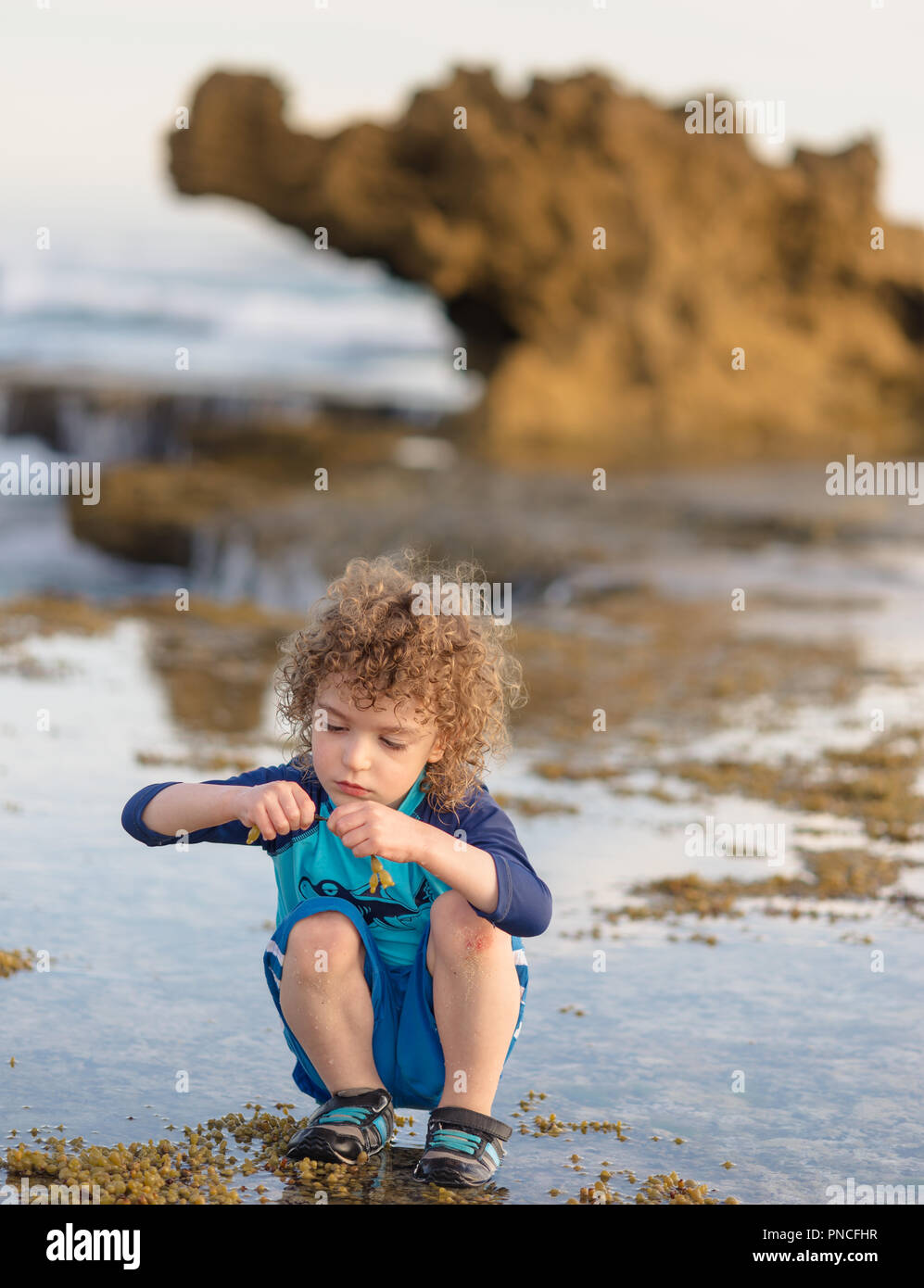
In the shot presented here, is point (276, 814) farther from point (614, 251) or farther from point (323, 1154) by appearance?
point (614, 251)

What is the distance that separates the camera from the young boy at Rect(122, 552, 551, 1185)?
3020mm

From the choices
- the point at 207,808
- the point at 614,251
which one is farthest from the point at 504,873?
the point at 614,251

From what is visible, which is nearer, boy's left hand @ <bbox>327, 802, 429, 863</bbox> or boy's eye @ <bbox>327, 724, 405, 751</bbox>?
boy's left hand @ <bbox>327, 802, 429, 863</bbox>

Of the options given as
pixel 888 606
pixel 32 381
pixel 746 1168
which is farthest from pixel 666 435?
pixel 746 1168

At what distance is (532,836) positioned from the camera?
5.91m

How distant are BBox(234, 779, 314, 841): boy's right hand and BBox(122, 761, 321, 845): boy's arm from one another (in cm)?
11

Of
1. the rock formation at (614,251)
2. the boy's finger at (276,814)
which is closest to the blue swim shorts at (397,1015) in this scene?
the boy's finger at (276,814)

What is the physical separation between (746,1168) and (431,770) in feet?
3.35

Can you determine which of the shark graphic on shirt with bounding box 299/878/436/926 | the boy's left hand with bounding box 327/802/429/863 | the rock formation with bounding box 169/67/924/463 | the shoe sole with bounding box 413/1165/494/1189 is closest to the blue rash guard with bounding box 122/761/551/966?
the shark graphic on shirt with bounding box 299/878/436/926

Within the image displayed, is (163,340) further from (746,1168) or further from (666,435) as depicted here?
(746,1168)

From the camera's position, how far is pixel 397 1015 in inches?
125

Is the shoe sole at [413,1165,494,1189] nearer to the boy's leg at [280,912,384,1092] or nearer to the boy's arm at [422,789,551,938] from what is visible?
the boy's leg at [280,912,384,1092]

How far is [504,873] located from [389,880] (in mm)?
247

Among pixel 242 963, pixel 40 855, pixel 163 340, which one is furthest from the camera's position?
pixel 163 340
